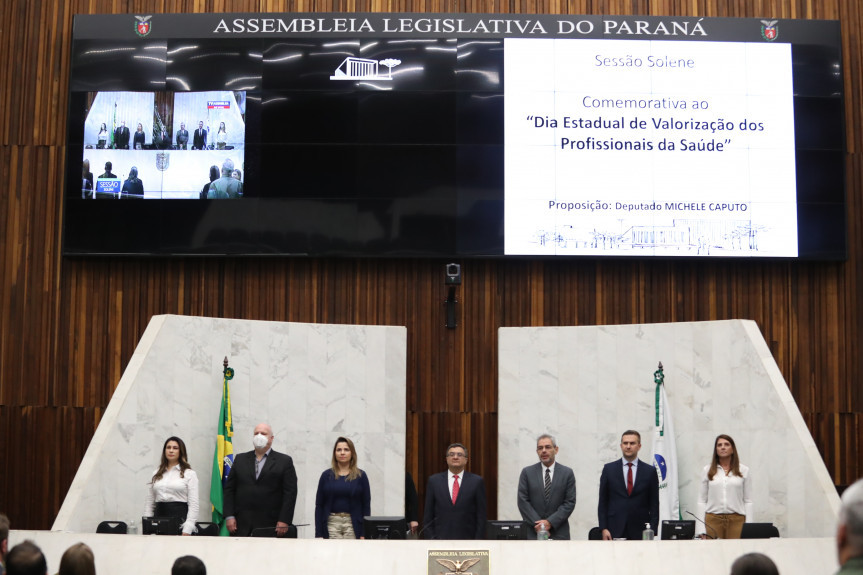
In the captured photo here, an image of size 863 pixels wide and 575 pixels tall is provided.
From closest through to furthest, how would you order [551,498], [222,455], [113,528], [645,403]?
[113,528] → [551,498] → [222,455] → [645,403]

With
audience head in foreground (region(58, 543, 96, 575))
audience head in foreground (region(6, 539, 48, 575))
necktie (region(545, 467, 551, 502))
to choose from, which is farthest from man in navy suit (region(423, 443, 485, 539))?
audience head in foreground (region(6, 539, 48, 575))

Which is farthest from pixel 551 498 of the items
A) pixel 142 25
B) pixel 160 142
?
pixel 142 25

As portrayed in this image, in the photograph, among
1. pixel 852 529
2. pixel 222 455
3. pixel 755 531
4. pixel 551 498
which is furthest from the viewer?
pixel 222 455

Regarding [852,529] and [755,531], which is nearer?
[852,529]

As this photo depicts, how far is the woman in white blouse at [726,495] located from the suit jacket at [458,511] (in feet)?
5.26

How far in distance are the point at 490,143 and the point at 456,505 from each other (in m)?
4.35

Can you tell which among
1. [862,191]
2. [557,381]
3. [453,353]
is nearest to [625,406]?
[557,381]

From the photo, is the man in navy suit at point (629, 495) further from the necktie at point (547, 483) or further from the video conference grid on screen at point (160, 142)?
the video conference grid on screen at point (160, 142)

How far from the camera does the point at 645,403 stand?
32.0 feet

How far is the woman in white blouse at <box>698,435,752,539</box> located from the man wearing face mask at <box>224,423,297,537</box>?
3.01 m

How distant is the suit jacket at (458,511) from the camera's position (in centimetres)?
742

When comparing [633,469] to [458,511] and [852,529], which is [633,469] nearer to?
[458,511]

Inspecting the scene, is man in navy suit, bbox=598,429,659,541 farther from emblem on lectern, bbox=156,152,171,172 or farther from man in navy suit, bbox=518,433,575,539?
emblem on lectern, bbox=156,152,171,172

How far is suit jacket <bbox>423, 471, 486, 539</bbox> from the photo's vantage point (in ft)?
24.3
